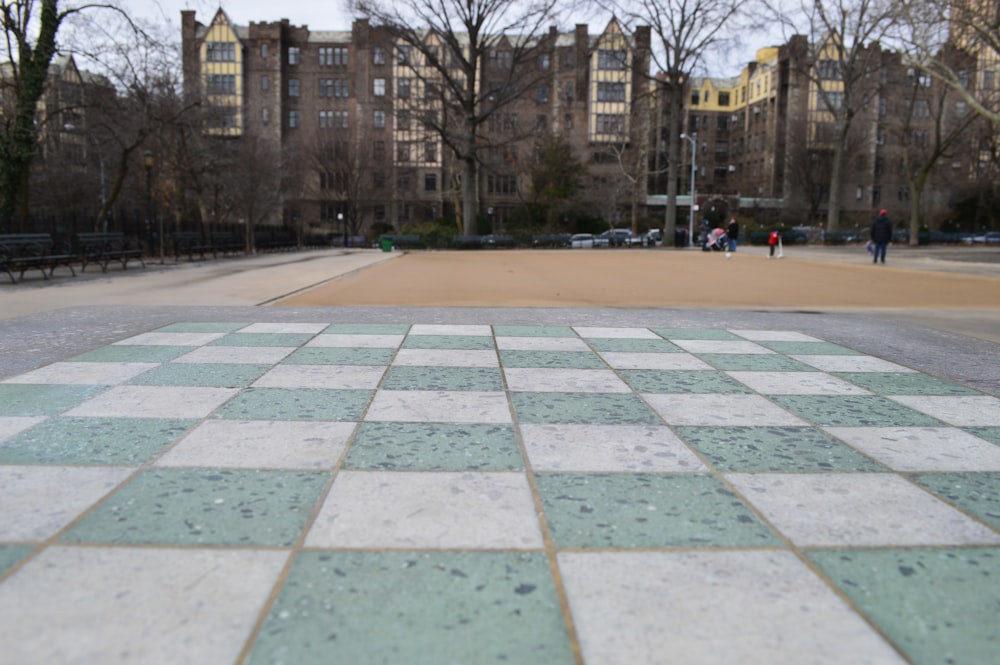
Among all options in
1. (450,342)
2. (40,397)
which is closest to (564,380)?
(450,342)

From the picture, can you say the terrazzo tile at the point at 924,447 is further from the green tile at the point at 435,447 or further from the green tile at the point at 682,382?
the green tile at the point at 435,447

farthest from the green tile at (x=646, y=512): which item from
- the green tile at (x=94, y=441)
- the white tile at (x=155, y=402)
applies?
the white tile at (x=155, y=402)

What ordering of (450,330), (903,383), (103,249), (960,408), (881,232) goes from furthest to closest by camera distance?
(881,232) → (103,249) → (450,330) → (903,383) → (960,408)

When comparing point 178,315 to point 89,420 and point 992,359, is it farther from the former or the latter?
point 992,359

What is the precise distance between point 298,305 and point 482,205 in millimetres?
64511

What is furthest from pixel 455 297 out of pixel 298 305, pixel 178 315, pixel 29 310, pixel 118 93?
pixel 118 93

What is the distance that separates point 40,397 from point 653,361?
211 inches

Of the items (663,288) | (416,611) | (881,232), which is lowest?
(416,611)

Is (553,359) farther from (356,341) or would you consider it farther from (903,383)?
(903,383)

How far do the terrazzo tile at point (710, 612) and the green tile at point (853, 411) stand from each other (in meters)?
2.55

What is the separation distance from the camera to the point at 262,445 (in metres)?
4.35

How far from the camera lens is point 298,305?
39.2 feet

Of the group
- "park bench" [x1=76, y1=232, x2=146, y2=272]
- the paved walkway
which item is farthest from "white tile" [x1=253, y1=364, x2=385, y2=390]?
"park bench" [x1=76, y1=232, x2=146, y2=272]

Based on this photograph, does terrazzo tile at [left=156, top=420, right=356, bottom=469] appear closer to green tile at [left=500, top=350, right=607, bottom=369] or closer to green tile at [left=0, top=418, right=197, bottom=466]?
green tile at [left=0, top=418, right=197, bottom=466]
